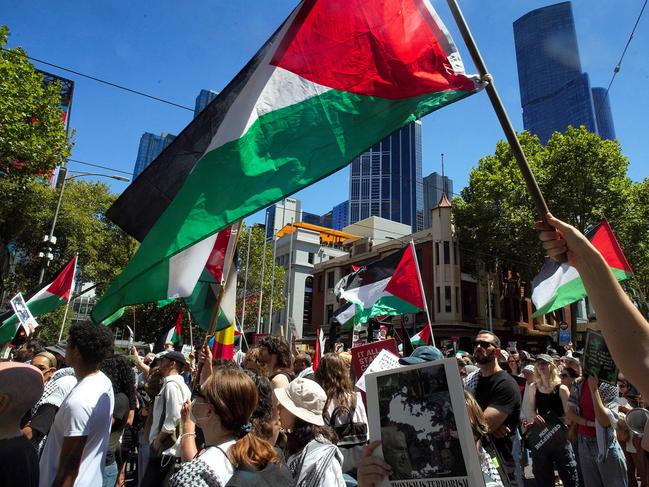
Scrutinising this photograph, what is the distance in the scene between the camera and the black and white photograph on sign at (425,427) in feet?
5.62

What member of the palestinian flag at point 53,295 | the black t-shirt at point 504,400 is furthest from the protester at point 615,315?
the palestinian flag at point 53,295

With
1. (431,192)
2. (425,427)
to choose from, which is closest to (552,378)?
(425,427)

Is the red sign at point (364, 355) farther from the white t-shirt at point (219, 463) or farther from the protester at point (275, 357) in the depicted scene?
the white t-shirt at point (219, 463)

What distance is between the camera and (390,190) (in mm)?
168375

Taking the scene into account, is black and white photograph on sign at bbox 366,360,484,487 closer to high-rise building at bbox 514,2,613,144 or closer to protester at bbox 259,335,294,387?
protester at bbox 259,335,294,387

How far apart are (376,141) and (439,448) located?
2.04 meters

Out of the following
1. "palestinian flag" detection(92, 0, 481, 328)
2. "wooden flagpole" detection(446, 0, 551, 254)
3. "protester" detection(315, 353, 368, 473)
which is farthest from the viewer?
"protester" detection(315, 353, 368, 473)

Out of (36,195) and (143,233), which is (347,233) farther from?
(143,233)

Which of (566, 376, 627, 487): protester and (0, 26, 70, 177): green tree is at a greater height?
(0, 26, 70, 177): green tree

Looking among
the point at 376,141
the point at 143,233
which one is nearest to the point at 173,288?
the point at 143,233

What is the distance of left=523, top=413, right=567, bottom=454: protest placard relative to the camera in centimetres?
569

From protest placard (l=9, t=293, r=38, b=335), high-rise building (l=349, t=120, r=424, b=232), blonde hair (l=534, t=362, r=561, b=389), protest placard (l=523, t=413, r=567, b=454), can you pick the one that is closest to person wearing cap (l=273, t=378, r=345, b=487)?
protest placard (l=523, t=413, r=567, b=454)

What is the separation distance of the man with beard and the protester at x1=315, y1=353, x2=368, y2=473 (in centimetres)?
109

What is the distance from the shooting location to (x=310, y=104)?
324 cm
